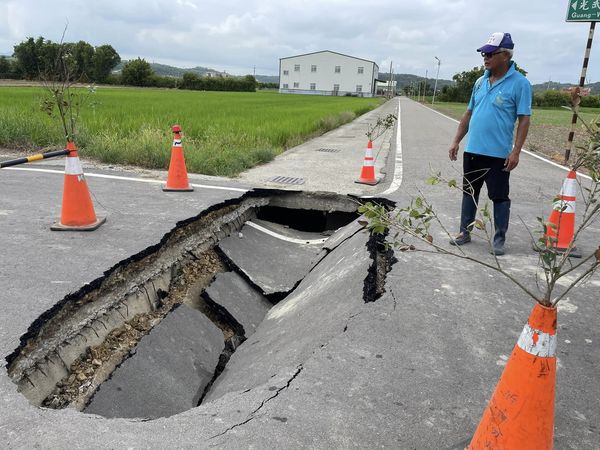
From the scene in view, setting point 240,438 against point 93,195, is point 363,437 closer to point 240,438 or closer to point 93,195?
point 240,438

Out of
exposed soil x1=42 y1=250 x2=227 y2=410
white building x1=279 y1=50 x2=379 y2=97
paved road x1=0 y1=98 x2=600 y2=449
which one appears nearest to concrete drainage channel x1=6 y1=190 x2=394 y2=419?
exposed soil x1=42 y1=250 x2=227 y2=410

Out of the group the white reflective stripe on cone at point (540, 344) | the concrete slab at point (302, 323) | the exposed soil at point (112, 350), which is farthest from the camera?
the concrete slab at point (302, 323)

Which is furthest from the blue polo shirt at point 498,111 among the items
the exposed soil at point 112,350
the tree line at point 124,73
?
the tree line at point 124,73

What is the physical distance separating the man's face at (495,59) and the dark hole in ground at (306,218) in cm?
270

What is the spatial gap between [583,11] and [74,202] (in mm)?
10285

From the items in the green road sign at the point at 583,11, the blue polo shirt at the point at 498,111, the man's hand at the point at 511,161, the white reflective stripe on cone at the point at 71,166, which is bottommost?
the white reflective stripe on cone at the point at 71,166

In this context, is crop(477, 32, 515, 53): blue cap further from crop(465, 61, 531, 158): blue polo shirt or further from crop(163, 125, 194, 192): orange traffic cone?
crop(163, 125, 194, 192): orange traffic cone

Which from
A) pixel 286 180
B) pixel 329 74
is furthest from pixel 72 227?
pixel 329 74

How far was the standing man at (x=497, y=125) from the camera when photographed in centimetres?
364

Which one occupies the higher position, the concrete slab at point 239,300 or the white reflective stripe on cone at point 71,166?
the white reflective stripe on cone at point 71,166

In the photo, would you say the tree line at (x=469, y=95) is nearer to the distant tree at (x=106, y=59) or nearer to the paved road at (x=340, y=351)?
the distant tree at (x=106, y=59)

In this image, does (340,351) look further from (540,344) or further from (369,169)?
(369,169)

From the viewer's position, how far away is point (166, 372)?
9.20ft

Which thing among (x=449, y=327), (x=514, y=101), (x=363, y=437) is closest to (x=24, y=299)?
(x=363, y=437)
